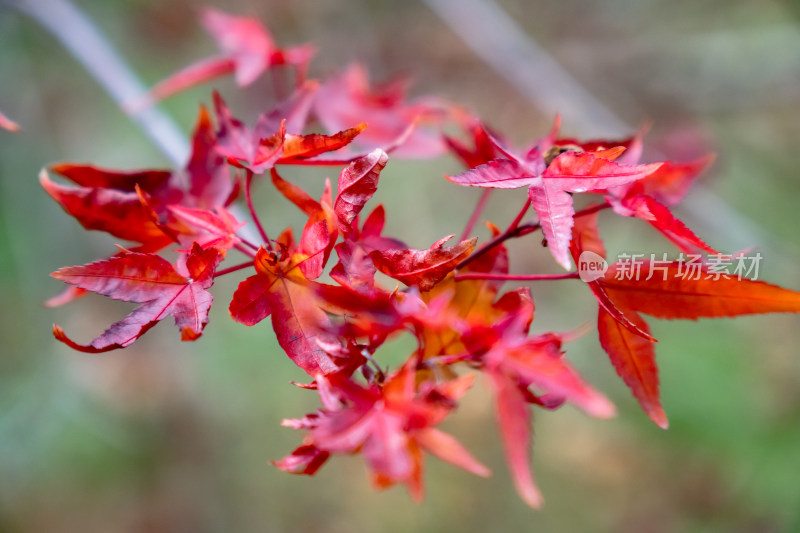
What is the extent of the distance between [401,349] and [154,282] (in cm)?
176

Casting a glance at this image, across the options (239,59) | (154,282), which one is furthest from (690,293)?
(239,59)

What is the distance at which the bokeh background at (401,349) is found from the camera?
7.16ft

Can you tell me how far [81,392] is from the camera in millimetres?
2461

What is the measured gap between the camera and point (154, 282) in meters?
0.53

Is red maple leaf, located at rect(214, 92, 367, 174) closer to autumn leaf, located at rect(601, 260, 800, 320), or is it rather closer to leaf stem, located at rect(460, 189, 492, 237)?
leaf stem, located at rect(460, 189, 492, 237)

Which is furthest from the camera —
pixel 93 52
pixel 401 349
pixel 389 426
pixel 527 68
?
pixel 401 349

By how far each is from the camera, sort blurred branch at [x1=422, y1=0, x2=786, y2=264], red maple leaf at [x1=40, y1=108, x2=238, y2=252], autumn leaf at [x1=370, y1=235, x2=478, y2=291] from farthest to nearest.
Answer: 1. blurred branch at [x1=422, y1=0, x2=786, y2=264]
2. red maple leaf at [x1=40, y1=108, x2=238, y2=252]
3. autumn leaf at [x1=370, y1=235, x2=478, y2=291]

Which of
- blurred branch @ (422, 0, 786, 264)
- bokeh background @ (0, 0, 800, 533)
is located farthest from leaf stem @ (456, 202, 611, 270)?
bokeh background @ (0, 0, 800, 533)

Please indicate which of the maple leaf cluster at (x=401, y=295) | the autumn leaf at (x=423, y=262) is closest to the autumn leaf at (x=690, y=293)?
the maple leaf cluster at (x=401, y=295)

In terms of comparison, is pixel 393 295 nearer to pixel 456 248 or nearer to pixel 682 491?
pixel 456 248

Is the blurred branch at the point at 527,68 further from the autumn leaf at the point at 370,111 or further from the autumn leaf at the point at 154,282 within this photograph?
the autumn leaf at the point at 154,282

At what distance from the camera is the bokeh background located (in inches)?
86.0

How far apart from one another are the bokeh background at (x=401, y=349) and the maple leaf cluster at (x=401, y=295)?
161cm

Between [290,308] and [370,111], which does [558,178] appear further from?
[370,111]
